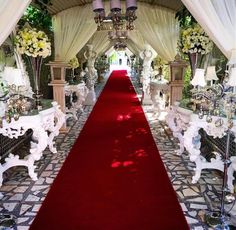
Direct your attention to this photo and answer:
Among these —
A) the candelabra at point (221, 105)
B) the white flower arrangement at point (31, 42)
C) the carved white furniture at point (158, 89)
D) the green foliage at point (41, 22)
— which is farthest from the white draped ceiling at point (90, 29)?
the candelabra at point (221, 105)

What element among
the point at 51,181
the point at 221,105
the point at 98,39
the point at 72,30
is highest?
the point at 98,39

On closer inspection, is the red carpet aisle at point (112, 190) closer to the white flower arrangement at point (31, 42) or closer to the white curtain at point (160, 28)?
the white flower arrangement at point (31, 42)

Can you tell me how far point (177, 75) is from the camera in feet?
22.7

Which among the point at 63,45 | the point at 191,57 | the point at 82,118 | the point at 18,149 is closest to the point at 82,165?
the point at 18,149

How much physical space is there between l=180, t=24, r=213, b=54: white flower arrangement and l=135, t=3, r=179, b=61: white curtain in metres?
1.61

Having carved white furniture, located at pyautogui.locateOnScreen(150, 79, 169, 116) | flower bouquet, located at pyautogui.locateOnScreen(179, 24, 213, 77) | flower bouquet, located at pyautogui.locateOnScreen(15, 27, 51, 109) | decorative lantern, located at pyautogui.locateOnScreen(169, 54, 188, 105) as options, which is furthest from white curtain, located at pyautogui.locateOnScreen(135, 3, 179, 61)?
flower bouquet, located at pyautogui.locateOnScreen(15, 27, 51, 109)

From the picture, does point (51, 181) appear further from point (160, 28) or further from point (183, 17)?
point (160, 28)

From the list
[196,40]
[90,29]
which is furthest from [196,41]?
[90,29]

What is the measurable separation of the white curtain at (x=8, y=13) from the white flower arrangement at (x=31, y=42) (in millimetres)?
1755

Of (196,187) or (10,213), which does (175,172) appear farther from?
(10,213)

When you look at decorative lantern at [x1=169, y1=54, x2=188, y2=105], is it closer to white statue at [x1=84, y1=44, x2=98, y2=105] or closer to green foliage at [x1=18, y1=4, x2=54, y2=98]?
green foliage at [x1=18, y1=4, x2=54, y2=98]

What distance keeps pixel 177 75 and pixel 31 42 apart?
331 centimetres

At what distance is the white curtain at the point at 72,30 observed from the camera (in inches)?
272

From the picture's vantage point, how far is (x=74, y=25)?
6.95 metres
